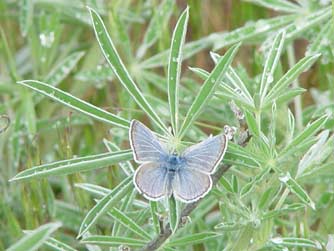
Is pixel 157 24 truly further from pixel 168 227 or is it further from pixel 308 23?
pixel 168 227

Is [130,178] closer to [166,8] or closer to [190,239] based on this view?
[190,239]

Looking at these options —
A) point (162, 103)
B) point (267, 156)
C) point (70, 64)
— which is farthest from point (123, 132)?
point (267, 156)

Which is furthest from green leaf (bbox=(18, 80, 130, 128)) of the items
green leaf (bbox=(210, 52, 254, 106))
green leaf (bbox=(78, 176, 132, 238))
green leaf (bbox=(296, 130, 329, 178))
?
green leaf (bbox=(296, 130, 329, 178))

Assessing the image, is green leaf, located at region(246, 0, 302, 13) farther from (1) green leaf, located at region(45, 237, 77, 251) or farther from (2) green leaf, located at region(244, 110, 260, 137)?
(1) green leaf, located at region(45, 237, 77, 251)

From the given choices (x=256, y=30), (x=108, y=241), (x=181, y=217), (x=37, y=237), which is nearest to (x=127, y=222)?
(x=108, y=241)

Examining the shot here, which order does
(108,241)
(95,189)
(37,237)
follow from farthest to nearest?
(95,189), (108,241), (37,237)

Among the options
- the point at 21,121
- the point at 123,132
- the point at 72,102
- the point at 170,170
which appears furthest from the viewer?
the point at 21,121

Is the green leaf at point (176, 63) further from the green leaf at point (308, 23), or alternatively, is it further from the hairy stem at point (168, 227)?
the green leaf at point (308, 23)
